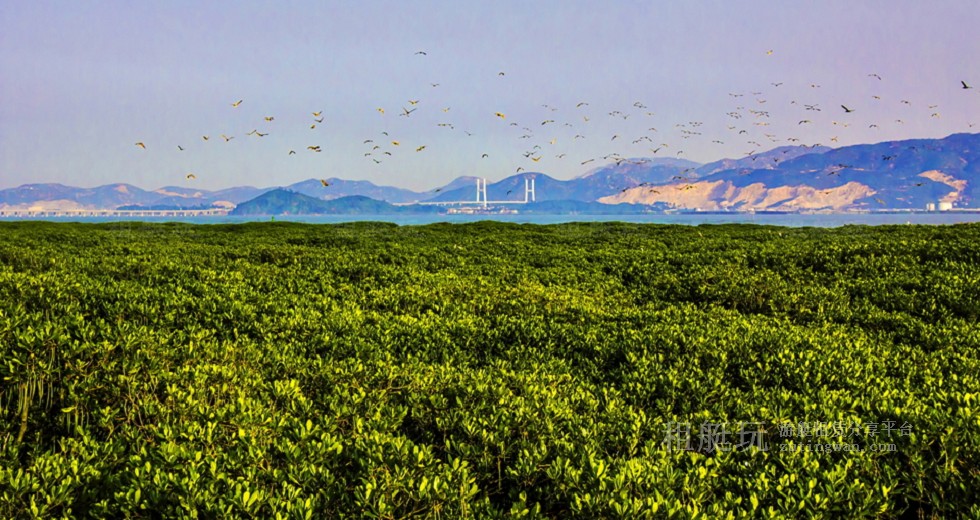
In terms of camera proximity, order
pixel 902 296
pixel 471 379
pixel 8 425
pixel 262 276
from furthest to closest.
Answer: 1. pixel 262 276
2. pixel 902 296
3. pixel 471 379
4. pixel 8 425

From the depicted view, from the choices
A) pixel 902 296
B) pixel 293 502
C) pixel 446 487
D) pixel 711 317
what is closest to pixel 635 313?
pixel 711 317

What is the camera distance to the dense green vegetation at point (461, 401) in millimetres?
4125

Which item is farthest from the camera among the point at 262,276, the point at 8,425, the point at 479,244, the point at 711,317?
the point at 479,244

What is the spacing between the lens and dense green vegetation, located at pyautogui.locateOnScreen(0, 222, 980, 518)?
412cm

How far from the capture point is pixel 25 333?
6.25m

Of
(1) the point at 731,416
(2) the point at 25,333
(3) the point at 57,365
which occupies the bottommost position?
(1) the point at 731,416

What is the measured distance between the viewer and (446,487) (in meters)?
4.08

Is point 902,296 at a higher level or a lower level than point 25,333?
lower

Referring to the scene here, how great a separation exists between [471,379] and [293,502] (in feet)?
9.74

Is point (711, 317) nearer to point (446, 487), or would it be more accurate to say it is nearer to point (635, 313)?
→ point (635, 313)

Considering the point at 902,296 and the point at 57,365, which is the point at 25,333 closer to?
the point at 57,365

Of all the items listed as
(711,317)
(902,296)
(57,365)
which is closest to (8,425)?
(57,365)

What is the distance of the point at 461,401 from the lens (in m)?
5.90

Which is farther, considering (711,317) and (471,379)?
(711,317)
